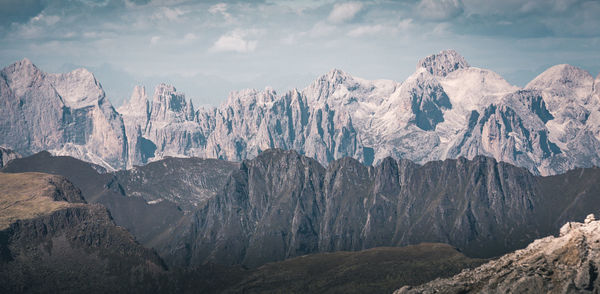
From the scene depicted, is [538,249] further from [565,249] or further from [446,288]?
[446,288]

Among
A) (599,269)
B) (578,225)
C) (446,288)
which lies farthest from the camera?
(446,288)

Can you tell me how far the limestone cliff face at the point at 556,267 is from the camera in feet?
477

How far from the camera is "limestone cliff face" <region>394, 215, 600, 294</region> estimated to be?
14538 centimetres

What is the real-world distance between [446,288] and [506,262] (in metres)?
14.4

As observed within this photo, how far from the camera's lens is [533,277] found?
151000mm

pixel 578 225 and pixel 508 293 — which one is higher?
pixel 578 225

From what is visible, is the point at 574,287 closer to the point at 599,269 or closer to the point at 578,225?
the point at 599,269

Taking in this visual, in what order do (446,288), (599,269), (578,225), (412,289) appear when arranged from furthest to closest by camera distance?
(412,289) → (446,288) → (578,225) → (599,269)

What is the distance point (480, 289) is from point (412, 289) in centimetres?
2209

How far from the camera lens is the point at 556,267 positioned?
15100 centimetres

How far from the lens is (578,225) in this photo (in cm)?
15600

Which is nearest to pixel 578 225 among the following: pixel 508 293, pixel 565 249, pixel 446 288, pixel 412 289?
pixel 565 249

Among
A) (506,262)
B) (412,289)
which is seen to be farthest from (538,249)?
(412,289)

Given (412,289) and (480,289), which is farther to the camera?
(412,289)
